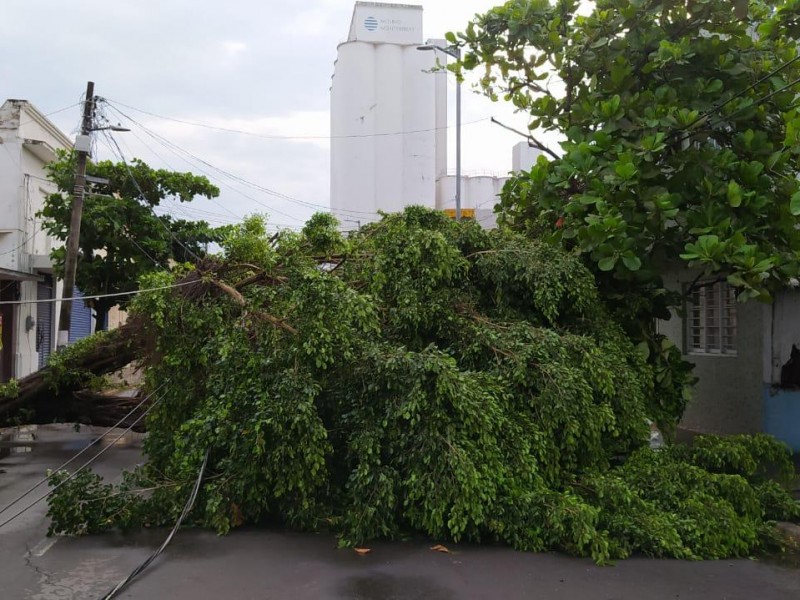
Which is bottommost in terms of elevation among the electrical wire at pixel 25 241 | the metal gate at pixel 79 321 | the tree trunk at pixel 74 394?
the tree trunk at pixel 74 394

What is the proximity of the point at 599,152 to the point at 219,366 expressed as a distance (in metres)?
4.99

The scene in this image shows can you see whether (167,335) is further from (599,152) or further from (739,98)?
(739,98)

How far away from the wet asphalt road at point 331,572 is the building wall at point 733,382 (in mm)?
4948

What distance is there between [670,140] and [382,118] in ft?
131

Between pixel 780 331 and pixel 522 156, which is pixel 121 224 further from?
pixel 522 156

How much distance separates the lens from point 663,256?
31.1 ft

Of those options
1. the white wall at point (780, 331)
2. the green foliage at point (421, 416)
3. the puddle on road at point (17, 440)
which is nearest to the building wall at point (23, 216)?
the puddle on road at point (17, 440)

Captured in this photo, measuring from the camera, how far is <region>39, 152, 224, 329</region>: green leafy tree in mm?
18969

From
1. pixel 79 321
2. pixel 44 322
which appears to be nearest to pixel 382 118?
pixel 79 321

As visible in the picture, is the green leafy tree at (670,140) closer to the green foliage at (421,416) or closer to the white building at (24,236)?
the green foliage at (421,416)

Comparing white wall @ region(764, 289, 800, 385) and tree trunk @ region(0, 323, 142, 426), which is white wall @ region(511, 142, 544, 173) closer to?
white wall @ region(764, 289, 800, 385)

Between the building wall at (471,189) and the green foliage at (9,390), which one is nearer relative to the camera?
the green foliage at (9,390)

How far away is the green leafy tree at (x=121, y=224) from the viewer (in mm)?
18969

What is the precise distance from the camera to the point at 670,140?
28.3 feet
